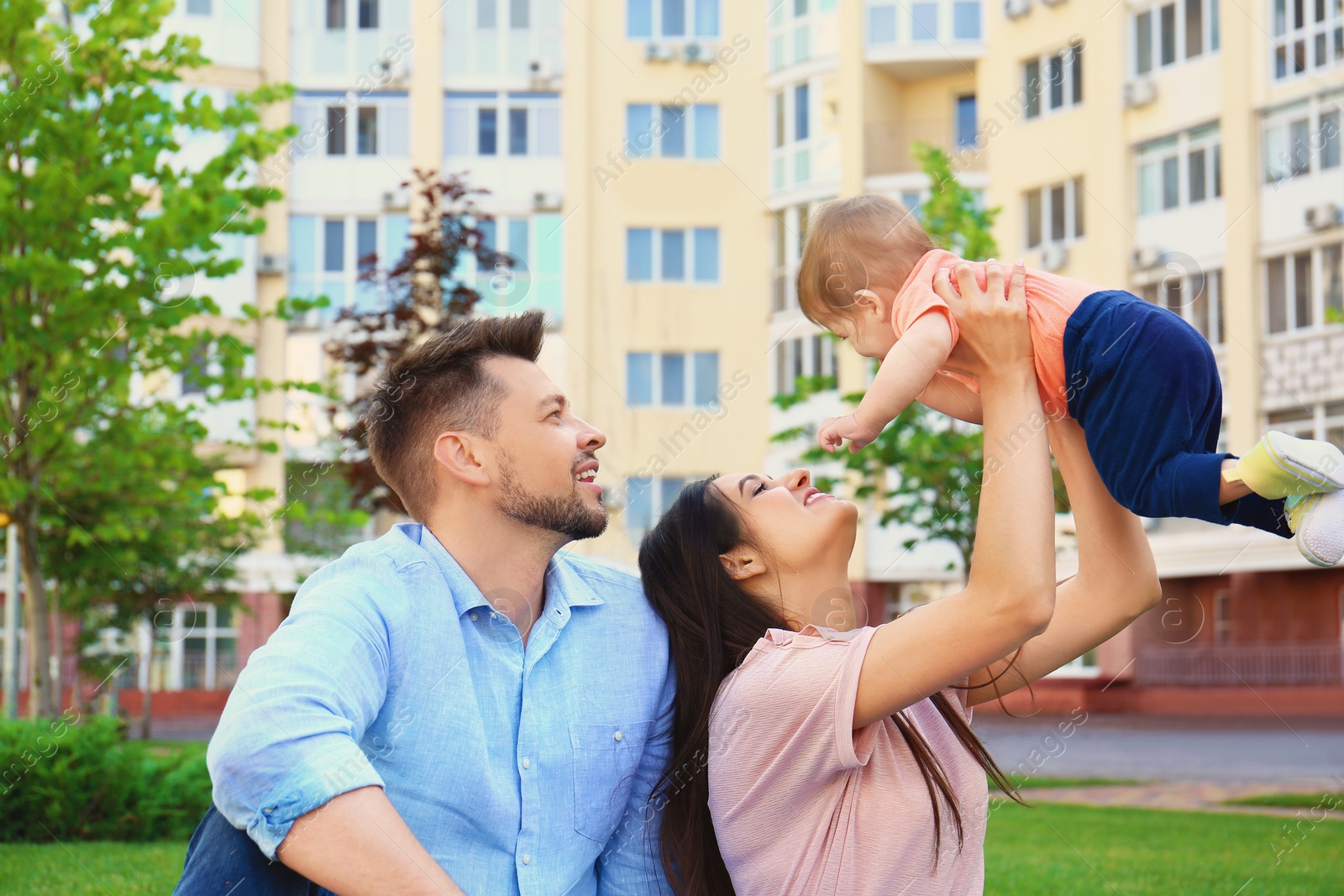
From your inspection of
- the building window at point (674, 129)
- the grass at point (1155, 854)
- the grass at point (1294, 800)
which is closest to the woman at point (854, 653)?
the grass at point (1155, 854)

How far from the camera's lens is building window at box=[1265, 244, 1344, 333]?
1070 inches

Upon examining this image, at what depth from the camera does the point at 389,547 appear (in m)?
3.12

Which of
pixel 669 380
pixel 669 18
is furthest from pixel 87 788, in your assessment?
pixel 669 18

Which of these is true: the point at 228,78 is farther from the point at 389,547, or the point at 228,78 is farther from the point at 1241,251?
the point at 389,547

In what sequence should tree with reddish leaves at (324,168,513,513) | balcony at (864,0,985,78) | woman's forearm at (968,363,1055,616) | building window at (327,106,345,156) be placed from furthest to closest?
balcony at (864,0,985,78)
building window at (327,106,345,156)
tree with reddish leaves at (324,168,513,513)
woman's forearm at (968,363,1055,616)

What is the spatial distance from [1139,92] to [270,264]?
65.6 ft

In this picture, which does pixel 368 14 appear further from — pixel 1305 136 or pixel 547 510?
pixel 547 510

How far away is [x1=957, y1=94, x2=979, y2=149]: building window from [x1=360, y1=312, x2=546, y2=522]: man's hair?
31713 millimetres

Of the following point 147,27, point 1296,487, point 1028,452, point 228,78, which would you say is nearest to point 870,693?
point 1028,452

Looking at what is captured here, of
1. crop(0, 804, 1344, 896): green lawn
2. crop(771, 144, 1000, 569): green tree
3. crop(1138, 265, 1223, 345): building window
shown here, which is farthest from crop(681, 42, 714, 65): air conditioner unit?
crop(0, 804, 1344, 896): green lawn

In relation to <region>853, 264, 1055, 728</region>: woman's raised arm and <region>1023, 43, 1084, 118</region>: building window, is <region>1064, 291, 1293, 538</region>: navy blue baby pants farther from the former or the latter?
<region>1023, 43, 1084, 118</region>: building window

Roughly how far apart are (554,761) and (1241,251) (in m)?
28.0

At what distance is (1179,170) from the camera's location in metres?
29.3

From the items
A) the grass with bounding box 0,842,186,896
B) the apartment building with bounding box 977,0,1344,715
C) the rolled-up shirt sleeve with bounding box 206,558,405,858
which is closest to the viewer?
the rolled-up shirt sleeve with bounding box 206,558,405,858
